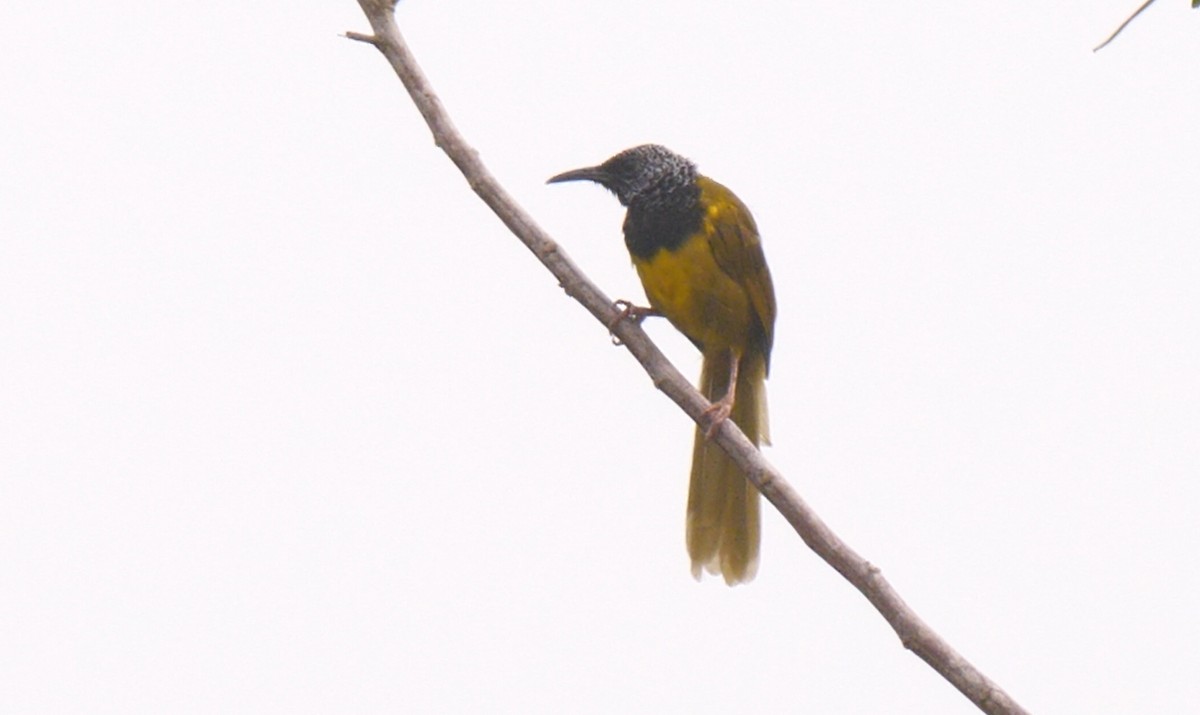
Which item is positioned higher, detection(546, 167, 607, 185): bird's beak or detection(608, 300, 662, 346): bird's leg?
detection(546, 167, 607, 185): bird's beak

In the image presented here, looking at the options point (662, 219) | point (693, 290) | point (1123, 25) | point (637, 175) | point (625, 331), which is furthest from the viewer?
point (637, 175)

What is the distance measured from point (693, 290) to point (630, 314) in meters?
0.66

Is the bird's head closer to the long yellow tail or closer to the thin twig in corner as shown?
the long yellow tail

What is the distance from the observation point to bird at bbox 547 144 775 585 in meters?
5.56

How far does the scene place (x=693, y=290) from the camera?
18.1ft

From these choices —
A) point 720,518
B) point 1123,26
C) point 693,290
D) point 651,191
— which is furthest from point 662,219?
point 1123,26

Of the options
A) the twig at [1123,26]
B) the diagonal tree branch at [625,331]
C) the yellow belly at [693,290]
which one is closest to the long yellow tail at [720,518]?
the yellow belly at [693,290]

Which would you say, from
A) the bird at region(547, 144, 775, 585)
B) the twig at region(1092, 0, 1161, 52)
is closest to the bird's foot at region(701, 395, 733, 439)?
the bird at region(547, 144, 775, 585)

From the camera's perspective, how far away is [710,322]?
564cm

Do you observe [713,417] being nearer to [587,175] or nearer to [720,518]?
[720,518]

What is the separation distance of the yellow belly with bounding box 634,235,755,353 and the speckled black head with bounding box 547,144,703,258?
51 mm

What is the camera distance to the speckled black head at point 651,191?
5.61 m

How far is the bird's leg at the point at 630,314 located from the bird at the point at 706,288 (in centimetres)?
1

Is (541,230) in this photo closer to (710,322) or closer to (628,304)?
→ (628,304)
